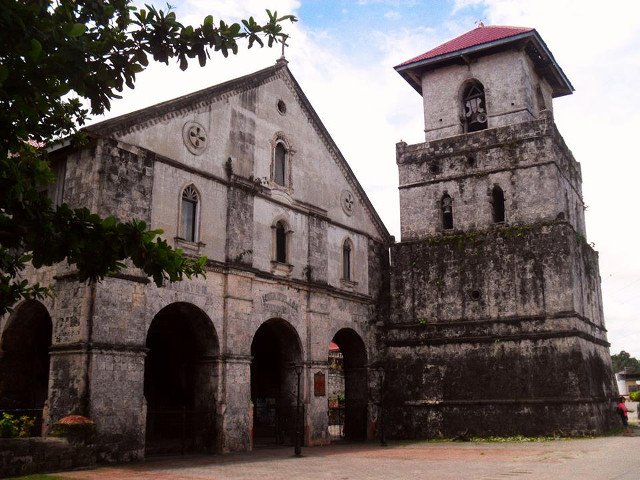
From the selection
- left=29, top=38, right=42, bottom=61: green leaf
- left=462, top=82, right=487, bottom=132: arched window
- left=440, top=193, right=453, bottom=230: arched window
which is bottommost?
left=29, top=38, right=42, bottom=61: green leaf

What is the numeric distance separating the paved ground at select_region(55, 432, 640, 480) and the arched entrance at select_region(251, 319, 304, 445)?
5.80 ft

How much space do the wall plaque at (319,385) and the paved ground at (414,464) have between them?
7.02 ft

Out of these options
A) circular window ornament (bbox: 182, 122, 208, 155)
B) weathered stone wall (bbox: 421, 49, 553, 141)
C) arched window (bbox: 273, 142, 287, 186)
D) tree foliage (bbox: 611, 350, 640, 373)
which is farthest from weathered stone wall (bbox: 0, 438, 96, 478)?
tree foliage (bbox: 611, 350, 640, 373)

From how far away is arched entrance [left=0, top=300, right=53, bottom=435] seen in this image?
18047mm

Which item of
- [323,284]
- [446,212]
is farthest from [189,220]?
[446,212]

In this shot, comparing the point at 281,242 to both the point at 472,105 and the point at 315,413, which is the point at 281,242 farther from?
the point at 472,105

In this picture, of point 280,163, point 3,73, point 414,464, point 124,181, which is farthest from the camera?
point 280,163

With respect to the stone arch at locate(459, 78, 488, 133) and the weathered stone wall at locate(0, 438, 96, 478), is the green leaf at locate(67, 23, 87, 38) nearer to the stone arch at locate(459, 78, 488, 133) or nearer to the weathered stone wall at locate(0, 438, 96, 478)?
the weathered stone wall at locate(0, 438, 96, 478)

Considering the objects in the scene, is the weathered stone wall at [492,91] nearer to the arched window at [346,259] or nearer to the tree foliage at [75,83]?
the arched window at [346,259]

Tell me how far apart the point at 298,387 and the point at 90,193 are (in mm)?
8401

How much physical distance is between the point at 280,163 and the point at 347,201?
3.94 meters

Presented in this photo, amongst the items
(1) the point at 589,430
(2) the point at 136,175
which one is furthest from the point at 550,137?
(2) the point at 136,175

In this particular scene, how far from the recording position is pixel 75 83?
5.57m

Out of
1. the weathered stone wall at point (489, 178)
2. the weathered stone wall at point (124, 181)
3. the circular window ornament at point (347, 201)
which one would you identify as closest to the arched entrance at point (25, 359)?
the weathered stone wall at point (124, 181)
